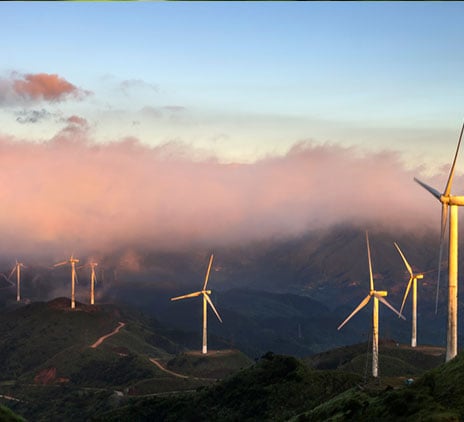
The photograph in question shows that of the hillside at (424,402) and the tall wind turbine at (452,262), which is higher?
the tall wind turbine at (452,262)

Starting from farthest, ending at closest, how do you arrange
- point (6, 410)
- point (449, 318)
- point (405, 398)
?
point (6, 410) < point (405, 398) < point (449, 318)

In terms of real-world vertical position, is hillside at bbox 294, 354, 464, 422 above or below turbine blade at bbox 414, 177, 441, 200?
below

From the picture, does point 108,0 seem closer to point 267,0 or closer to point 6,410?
point 267,0

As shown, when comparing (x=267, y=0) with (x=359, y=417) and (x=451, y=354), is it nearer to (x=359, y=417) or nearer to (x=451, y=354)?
(x=451, y=354)

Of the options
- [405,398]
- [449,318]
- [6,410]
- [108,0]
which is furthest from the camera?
[6,410]

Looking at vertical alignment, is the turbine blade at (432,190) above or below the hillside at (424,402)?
above

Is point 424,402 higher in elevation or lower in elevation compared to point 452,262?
lower

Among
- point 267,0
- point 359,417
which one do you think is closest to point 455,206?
point 359,417

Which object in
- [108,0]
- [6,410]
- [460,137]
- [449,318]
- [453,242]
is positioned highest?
[108,0]

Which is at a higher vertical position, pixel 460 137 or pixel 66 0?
pixel 66 0

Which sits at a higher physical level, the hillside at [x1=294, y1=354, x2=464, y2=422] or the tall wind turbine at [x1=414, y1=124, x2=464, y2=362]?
the tall wind turbine at [x1=414, y1=124, x2=464, y2=362]

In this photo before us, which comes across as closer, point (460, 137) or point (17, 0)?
point (17, 0)
